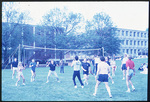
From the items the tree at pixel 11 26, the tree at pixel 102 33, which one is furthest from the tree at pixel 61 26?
the tree at pixel 11 26

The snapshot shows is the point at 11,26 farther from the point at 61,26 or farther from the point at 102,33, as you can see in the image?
the point at 102,33

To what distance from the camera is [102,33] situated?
130 feet

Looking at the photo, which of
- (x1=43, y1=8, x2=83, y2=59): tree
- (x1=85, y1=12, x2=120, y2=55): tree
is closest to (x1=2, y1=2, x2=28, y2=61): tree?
(x1=43, y1=8, x2=83, y2=59): tree

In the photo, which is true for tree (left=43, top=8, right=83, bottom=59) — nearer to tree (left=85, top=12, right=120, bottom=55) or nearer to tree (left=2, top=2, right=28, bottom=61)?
tree (left=85, top=12, right=120, bottom=55)

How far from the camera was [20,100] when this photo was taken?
6.96 meters

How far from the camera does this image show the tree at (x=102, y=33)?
3803cm

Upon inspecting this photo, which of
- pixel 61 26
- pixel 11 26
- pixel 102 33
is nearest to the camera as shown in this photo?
pixel 11 26

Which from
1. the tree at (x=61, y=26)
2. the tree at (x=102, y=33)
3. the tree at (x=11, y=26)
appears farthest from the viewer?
the tree at (x=102, y=33)

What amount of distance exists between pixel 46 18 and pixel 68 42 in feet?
23.4

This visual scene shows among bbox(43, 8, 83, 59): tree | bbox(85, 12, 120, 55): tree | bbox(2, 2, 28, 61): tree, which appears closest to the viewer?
bbox(2, 2, 28, 61): tree

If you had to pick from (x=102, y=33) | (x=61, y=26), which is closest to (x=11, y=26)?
(x=61, y=26)

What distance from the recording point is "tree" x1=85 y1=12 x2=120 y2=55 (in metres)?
38.0

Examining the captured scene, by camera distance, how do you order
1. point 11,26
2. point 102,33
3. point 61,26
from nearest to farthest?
1. point 11,26
2. point 61,26
3. point 102,33

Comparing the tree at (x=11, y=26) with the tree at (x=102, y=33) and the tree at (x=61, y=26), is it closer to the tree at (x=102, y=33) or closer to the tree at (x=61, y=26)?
the tree at (x=61, y=26)
